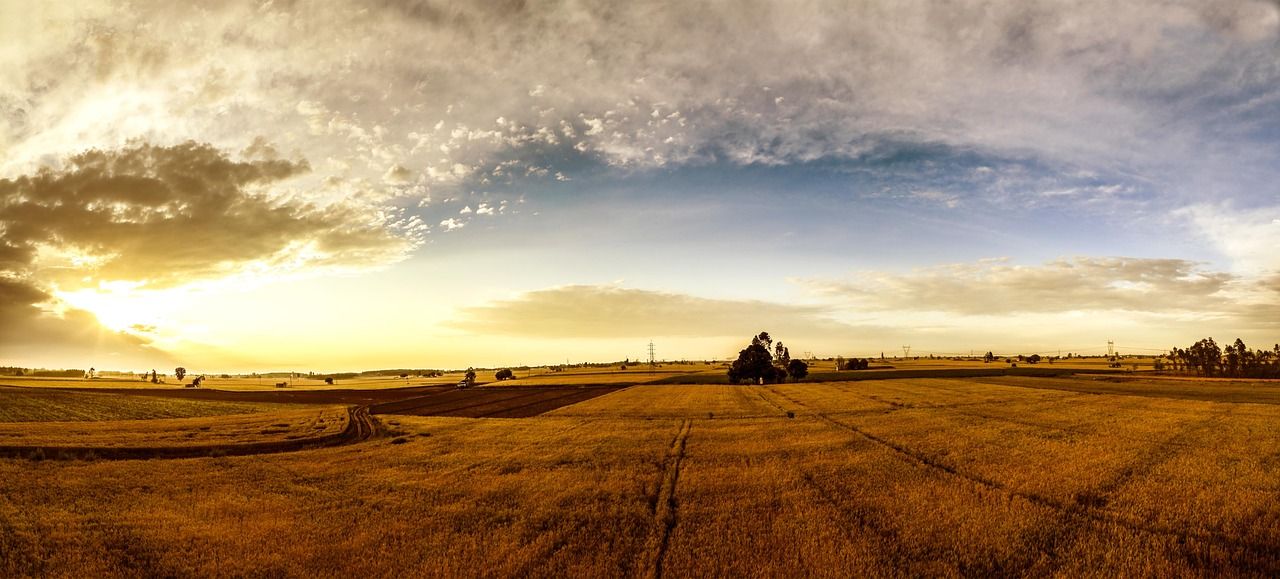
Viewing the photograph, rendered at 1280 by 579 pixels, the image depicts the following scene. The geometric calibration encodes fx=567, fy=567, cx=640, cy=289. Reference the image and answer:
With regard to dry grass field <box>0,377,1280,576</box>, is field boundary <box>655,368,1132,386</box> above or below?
below

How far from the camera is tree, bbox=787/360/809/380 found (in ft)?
426

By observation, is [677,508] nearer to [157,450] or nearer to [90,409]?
[157,450]

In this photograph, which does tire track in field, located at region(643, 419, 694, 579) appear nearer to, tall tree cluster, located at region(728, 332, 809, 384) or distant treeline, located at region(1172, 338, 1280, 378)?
tall tree cluster, located at region(728, 332, 809, 384)

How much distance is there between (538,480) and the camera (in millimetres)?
23750

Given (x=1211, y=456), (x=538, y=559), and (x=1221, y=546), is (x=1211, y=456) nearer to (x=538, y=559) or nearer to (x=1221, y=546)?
(x=1221, y=546)

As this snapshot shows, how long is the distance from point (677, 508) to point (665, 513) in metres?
0.95

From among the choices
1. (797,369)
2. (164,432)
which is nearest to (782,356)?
(797,369)

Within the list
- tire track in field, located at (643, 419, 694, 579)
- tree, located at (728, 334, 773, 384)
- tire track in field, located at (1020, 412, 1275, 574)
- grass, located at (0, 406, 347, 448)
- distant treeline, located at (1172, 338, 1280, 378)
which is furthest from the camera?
distant treeline, located at (1172, 338, 1280, 378)

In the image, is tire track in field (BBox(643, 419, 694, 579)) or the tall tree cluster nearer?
tire track in field (BBox(643, 419, 694, 579))

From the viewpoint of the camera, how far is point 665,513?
1823 centimetres

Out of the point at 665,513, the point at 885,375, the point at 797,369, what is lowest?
the point at 885,375

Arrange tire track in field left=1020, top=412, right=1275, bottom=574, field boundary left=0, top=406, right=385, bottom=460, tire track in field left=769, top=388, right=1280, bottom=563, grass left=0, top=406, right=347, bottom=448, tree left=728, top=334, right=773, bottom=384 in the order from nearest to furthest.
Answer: tire track in field left=1020, top=412, right=1275, bottom=574
tire track in field left=769, top=388, right=1280, bottom=563
field boundary left=0, top=406, right=385, bottom=460
grass left=0, top=406, right=347, bottom=448
tree left=728, top=334, right=773, bottom=384

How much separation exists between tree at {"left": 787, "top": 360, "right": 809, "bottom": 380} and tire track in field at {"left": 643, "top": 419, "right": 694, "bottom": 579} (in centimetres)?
10465

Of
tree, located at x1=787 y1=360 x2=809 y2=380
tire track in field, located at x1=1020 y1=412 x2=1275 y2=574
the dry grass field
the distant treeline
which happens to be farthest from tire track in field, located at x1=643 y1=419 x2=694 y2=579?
the distant treeline
